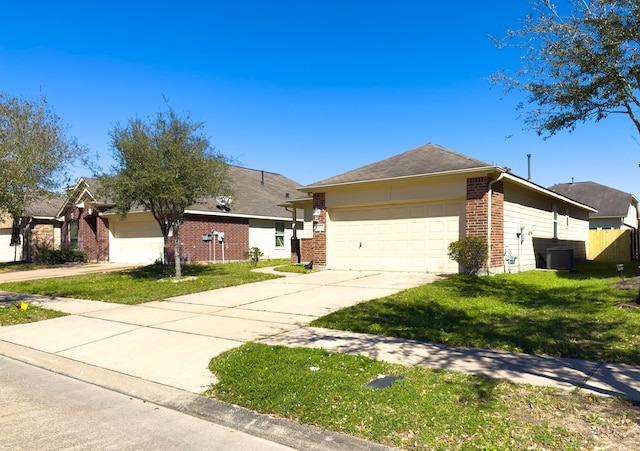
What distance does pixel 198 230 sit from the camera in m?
22.9

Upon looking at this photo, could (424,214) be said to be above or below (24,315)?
above

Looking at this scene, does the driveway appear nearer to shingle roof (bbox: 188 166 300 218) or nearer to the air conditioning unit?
shingle roof (bbox: 188 166 300 218)

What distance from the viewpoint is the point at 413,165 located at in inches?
602

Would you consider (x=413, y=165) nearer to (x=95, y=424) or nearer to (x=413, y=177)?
(x=413, y=177)

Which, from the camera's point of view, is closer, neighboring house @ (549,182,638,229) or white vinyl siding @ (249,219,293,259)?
white vinyl siding @ (249,219,293,259)

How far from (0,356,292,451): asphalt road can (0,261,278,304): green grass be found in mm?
6347

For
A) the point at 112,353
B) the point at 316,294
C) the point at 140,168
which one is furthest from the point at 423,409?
the point at 140,168

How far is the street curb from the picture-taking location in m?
3.78

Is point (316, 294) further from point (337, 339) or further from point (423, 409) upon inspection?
point (423, 409)

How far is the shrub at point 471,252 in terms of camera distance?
13.0m

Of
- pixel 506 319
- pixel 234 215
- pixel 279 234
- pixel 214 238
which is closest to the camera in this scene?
pixel 506 319

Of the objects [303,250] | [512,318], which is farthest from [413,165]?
[512,318]

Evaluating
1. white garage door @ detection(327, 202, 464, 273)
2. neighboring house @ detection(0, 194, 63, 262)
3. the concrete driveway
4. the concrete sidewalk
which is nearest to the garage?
neighboring house @ detection(0, 194, 63, 262)

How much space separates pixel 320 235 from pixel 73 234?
18.6 meters
